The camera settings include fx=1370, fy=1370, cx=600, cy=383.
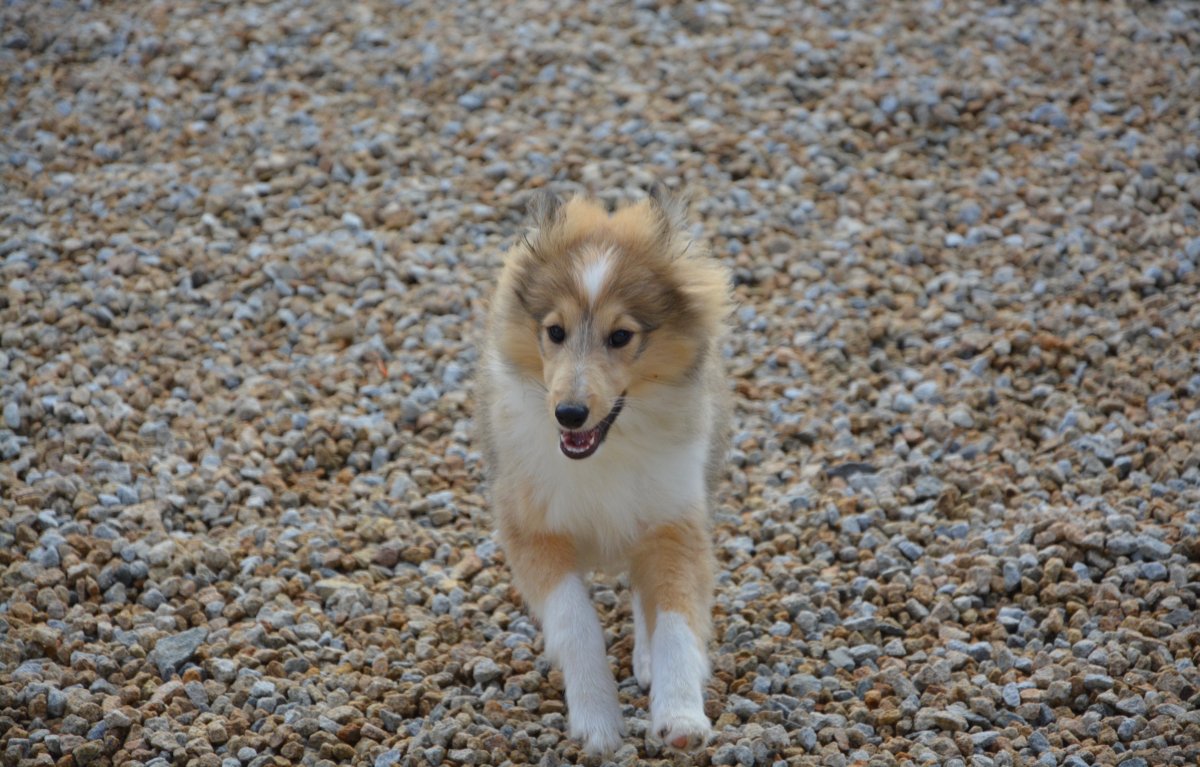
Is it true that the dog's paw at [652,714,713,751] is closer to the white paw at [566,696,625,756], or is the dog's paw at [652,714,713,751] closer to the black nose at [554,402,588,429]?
the white paw at [566,696,625,756]

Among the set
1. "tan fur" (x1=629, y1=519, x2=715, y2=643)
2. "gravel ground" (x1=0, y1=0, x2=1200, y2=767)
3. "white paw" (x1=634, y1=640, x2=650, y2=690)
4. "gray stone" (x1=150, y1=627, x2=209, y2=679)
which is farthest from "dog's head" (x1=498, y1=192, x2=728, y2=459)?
"gray stone" (x1=150, y1=627, x2=209, y2=679)

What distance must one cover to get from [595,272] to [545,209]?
1.48ft

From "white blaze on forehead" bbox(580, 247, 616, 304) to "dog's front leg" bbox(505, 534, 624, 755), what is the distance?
909 mm

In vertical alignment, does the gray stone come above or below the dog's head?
below

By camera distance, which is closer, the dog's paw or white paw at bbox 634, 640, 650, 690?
the dog's paw

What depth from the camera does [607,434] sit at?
15.6ft

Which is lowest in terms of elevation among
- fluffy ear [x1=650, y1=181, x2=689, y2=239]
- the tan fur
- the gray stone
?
the gray stone

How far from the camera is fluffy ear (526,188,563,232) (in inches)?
196

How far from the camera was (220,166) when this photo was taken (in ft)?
25.5

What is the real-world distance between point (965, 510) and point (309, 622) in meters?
2.73

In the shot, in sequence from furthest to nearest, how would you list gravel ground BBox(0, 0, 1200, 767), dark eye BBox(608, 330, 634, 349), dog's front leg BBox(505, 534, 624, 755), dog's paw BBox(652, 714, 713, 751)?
1. gravel ground BBox(0, 0, 1200, 767)
2. dark eye BBox(608, 330, 634, 349)
3. dog's front leg BBox(505, 534, 624, 755)
4. dog's paw BBox(652, 714, 713, 751)

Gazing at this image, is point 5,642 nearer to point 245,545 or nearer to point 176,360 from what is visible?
point 245,545

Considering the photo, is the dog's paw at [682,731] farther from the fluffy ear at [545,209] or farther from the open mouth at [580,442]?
the fluffy ear at [545,209]

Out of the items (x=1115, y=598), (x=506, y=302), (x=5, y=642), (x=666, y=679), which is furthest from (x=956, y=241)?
(x=5, y=642)
